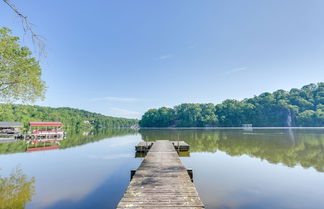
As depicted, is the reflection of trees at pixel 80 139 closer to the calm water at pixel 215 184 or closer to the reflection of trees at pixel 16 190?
the calm water at pixel 215 184

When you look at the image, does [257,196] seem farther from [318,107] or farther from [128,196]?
[318,107]

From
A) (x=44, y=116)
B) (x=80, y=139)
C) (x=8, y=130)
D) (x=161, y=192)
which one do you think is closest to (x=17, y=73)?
(x=161, y=192)

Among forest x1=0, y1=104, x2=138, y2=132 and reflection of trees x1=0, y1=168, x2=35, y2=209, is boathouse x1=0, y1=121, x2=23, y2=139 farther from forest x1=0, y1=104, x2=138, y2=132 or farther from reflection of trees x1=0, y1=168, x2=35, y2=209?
reflection of trees x1=0, y1=168, x2=35, y2=209

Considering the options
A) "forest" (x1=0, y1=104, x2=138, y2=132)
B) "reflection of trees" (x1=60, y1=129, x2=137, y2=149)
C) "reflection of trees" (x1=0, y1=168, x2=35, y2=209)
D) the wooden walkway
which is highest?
"forest" (x1=0, y1=104, x2=138, y2=132)

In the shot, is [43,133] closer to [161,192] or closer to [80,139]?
[80,139]

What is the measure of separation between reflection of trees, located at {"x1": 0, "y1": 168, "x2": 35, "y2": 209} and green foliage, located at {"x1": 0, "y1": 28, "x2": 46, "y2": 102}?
822 cm

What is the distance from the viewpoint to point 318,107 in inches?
2827

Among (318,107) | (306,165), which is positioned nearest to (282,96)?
(318,107)

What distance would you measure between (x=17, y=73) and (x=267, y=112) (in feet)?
300

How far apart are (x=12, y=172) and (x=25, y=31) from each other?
1265cm

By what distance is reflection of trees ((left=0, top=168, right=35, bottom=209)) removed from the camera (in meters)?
6.39

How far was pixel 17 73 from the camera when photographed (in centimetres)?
1490

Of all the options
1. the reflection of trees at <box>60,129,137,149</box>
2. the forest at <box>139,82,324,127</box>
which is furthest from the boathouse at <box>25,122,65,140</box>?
the forest at <box>139,82,324,127</box>

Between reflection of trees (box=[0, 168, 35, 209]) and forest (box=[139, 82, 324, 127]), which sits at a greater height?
forest (box=[139, 82, 324, 127])
